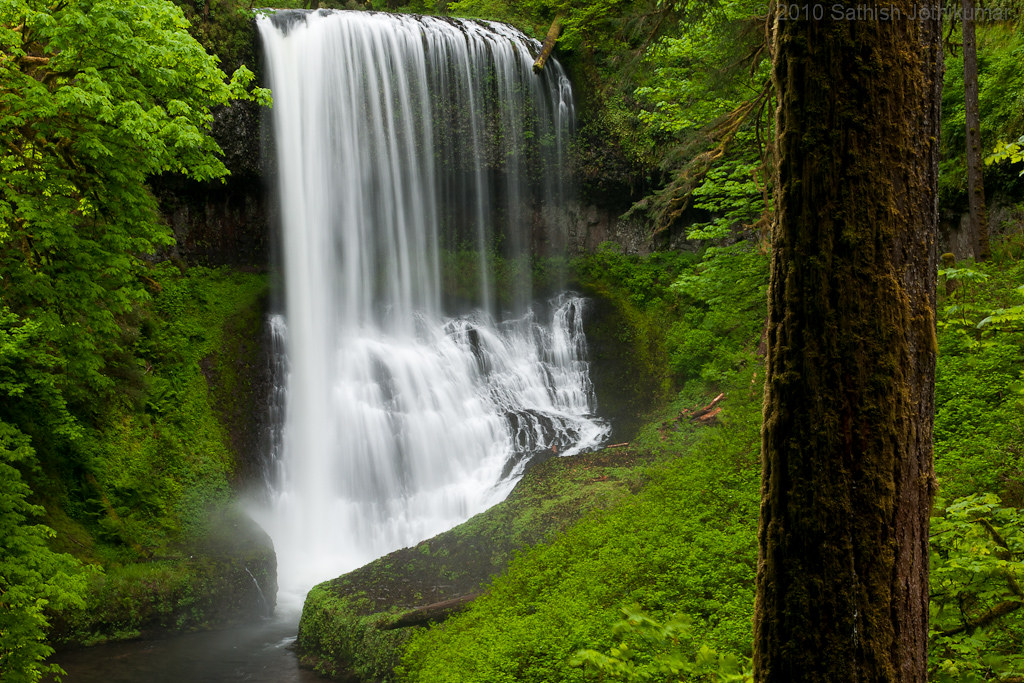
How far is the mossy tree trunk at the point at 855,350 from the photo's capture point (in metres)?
1.84

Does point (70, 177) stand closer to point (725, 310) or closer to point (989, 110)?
point (725, 310)

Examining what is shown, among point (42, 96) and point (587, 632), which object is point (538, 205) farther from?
point (587, 632)

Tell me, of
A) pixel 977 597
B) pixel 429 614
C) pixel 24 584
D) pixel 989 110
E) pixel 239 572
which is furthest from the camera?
pixel 989 110

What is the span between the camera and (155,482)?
36.4ft

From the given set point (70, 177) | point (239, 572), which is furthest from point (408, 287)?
point (70, 177)

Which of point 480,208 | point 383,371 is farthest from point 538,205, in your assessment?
point 383,371

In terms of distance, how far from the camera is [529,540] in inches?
334

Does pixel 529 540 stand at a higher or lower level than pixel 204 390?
lower

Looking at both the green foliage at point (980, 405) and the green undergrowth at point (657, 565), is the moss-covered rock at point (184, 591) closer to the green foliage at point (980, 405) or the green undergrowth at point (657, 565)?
the green undergrowth at point (657, 565)

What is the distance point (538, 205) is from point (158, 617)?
46.1ft

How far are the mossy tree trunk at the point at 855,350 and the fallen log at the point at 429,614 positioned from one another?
6.14 metres

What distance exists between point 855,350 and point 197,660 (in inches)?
365

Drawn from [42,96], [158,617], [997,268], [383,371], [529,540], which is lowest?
[158,617]

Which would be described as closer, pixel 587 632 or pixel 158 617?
pixel 587 632
